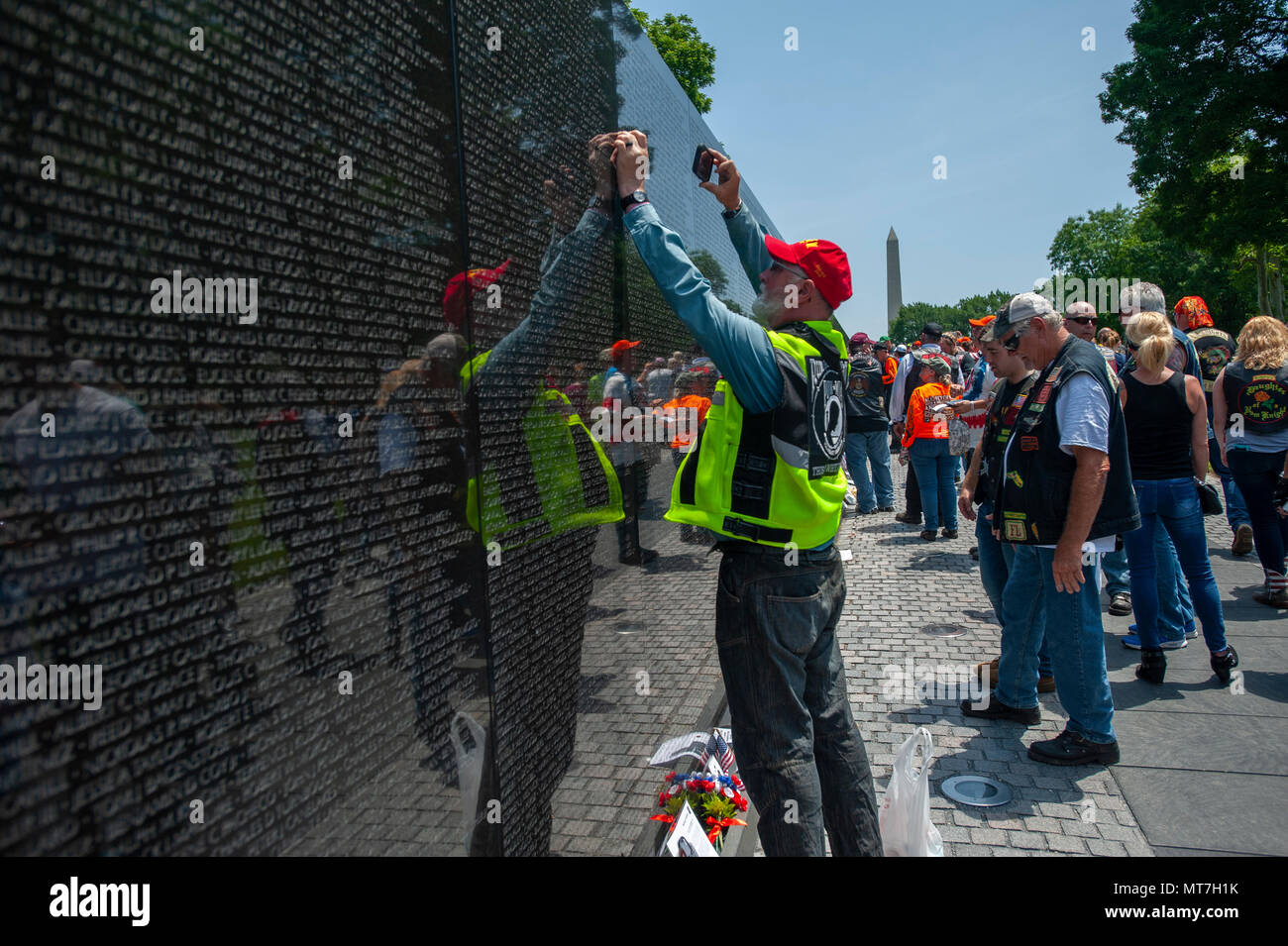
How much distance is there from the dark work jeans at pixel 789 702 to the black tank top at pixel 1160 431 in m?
3.39

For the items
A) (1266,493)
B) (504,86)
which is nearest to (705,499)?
(504,86)

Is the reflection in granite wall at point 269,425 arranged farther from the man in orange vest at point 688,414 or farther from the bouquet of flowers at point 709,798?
the man in orange vest at point 688,414

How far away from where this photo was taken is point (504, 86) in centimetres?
247

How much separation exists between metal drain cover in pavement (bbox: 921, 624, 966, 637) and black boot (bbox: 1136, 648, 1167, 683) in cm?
130

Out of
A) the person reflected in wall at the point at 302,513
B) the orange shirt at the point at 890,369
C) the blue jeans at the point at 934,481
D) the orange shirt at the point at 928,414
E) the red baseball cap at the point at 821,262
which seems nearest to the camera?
the person reflected in wall at the point at 302,513

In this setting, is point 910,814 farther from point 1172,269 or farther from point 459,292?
point 1172,269

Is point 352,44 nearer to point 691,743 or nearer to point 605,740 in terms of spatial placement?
point 605,740

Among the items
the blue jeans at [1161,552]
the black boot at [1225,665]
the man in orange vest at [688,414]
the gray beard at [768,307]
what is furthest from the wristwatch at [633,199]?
the black boot at [1225,665]

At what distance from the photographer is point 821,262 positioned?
9.57 feet

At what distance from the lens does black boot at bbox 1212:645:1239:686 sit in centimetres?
495

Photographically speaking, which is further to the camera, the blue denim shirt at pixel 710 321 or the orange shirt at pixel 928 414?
the orange shirt at pixel 928 414

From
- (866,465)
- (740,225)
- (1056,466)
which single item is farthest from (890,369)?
(740,225)

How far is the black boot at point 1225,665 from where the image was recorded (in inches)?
195
